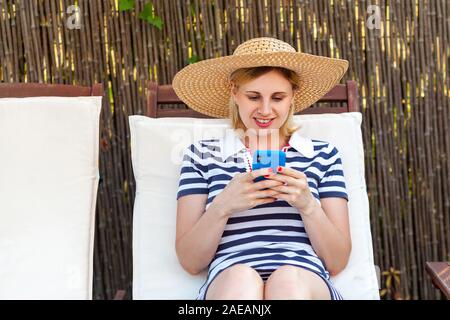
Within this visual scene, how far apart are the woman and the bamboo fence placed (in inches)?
26.9

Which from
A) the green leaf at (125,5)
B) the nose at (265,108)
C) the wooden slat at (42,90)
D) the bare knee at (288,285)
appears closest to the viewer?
the bare knee at (288,285)

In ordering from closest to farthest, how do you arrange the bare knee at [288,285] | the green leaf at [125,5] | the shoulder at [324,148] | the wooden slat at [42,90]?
the bare knee at [288,285] < the shoulder at [324,148] < the wooden slat at [42,90] < the green leaf at [125,5]

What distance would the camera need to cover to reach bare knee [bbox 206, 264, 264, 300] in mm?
1802

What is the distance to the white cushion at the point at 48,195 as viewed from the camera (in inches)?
87.7

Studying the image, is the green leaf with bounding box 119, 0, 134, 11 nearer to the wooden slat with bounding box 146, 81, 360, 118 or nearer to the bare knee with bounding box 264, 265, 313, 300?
the wooden slat with bounding box 146, 81, 360, 118

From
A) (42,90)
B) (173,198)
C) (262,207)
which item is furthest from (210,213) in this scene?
(42,90)

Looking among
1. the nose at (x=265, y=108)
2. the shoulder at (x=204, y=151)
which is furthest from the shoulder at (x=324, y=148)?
the shoulder at (x=204, y=151)

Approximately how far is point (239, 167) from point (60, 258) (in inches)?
26.1

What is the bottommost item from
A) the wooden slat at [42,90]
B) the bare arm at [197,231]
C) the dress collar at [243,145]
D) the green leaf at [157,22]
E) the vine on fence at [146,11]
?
the bare arm at [197,231]

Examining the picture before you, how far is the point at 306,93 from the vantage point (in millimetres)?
2471

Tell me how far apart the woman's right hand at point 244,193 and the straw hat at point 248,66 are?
0.42 meters

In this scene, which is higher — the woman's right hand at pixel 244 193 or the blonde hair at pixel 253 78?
the blonde hair at pixel 253 78

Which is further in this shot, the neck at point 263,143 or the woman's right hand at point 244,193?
the neck at point 263,143

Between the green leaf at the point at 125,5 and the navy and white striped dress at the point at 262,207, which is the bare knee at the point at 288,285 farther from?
the green leaf at the point at 125,5
